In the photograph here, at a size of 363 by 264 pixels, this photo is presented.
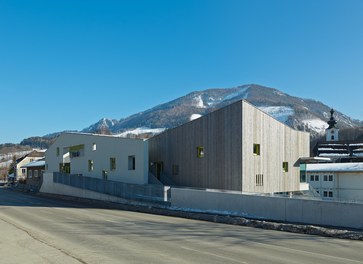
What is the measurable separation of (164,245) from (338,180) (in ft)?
172

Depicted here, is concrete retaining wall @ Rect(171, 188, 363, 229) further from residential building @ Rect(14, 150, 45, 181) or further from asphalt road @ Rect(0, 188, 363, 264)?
residential building @ Rect(14, 150, 45, 181)


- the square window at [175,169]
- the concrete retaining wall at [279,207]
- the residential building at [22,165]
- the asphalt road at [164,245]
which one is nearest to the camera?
the asphalt road at [164,245]

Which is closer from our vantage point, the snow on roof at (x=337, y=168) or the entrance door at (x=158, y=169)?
the entrance door at (x=158, y=169)

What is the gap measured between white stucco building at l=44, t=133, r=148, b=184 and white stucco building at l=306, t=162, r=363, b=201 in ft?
102

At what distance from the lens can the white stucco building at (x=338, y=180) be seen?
186 feet

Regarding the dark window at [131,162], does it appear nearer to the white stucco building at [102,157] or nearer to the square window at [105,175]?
the white stucco building at [102,157]

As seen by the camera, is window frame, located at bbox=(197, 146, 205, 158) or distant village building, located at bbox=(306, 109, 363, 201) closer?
window frame, located at bbox=(197, 146, 205, 158)

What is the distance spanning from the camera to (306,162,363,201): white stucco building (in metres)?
56.6

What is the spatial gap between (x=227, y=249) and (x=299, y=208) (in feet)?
29.5

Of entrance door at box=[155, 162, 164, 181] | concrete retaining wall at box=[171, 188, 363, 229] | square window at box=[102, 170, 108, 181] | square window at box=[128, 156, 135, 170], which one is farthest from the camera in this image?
square window at box=[102, 170, 108, 181]

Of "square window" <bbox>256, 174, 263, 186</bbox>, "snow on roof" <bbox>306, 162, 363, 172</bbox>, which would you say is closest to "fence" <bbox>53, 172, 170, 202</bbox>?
"square window" <bbox>256, 174, 263, 186</bbox>

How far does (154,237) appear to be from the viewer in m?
14.7

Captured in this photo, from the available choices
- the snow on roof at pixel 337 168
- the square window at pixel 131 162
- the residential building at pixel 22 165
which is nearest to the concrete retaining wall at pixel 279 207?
the square window at pixel 131 162

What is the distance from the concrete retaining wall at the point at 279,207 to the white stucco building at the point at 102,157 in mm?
11835
